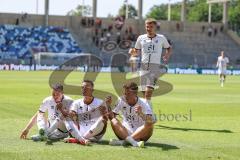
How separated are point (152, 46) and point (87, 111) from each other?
368 centimetres

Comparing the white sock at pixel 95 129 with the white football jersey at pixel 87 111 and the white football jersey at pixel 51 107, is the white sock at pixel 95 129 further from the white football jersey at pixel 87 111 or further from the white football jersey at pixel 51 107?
the white football jersey at pixel 51 107

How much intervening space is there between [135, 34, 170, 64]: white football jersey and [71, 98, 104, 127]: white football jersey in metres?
3.45

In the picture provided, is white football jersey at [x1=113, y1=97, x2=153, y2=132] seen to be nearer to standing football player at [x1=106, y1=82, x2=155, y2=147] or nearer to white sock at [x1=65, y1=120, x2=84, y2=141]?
standing football player at [x1=106, y1=82, x2=155, y2=147]

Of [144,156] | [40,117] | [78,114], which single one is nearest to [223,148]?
[144,156]

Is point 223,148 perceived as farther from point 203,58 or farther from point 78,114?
point 203,58

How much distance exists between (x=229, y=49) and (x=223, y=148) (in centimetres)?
7106

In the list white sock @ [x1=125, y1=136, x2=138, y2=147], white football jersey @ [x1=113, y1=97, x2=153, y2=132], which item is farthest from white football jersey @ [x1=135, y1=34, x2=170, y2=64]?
white sock @ [x1=125, y1=136, x2=138, y2=147]

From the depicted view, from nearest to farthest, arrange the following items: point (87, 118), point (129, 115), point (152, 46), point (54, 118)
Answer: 1. point (129, 115)
2. point (87, 118)
3. point (54, 118)
4. point (152, 46)

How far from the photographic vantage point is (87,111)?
12102 millimetres

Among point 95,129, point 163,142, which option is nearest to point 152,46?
point 163,142

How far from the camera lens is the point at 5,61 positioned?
213 feet

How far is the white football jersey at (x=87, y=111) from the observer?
476 inches

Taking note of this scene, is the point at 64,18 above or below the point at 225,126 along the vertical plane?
above

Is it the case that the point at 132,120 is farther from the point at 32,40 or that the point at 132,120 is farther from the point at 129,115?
the point at 32,40
